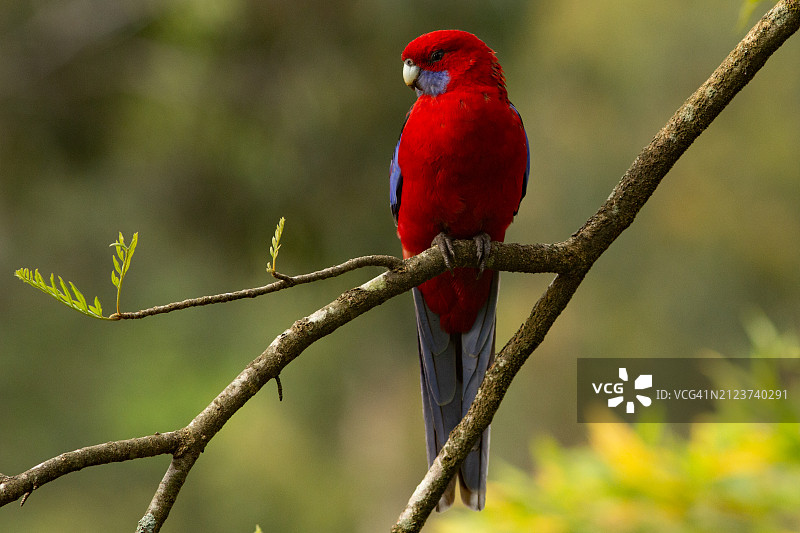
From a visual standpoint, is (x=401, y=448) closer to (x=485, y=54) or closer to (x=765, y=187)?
(x=765, y=187)

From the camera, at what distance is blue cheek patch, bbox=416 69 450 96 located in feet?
7.85

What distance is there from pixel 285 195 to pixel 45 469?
489 cm

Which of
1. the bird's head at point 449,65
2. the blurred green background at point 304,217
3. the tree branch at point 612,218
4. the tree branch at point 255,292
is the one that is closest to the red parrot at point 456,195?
the bird's head at point 449,65

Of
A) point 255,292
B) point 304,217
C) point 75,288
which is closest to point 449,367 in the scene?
point 255,292

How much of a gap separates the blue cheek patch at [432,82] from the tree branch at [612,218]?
0.82m

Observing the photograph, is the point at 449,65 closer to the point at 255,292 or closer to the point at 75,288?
the point at 255,292

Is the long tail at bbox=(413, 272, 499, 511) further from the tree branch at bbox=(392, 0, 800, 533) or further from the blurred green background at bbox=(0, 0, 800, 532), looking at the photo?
the blurred green background at bbox=(0, 0, 800, 532)

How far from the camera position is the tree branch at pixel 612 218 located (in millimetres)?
1498

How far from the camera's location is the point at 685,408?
23.8 ft

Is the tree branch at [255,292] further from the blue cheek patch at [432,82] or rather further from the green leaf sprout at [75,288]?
the blue cheek patch at [432,82]

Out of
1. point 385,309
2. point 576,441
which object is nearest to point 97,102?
point 385,309

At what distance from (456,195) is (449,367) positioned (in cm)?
59

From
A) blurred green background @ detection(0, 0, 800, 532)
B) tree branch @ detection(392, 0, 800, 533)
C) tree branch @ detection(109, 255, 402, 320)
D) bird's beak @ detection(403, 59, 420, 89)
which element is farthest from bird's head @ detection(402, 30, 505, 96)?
blurred green background @ detection(0, 0, 800, 532)

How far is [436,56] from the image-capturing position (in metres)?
2.47
